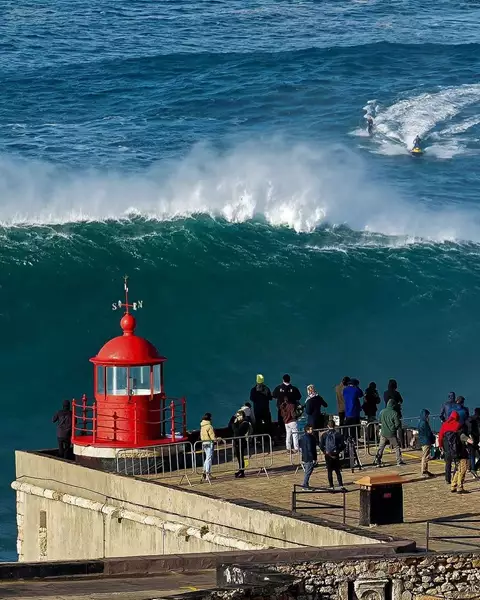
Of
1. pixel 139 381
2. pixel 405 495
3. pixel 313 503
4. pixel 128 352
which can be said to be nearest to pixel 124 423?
pixel 139 381

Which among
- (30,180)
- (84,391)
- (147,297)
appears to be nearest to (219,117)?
(30,180)

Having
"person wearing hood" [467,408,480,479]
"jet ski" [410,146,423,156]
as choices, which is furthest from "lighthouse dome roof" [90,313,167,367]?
"jet ski" [410,146,423,156]

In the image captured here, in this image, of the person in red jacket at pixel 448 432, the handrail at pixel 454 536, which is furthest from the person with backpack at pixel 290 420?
the handrail at pixel 454 536

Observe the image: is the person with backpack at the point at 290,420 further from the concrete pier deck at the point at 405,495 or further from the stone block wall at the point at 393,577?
the stone block wall at the point at 393,577

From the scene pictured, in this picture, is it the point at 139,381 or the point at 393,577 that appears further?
the point at 139,381

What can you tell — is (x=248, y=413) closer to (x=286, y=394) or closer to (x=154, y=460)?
(x=286, y=394)

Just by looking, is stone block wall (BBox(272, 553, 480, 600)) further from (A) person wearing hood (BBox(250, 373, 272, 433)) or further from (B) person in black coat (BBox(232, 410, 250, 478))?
(A) person wearing hood (BBox(250, 373, 272, 433))
